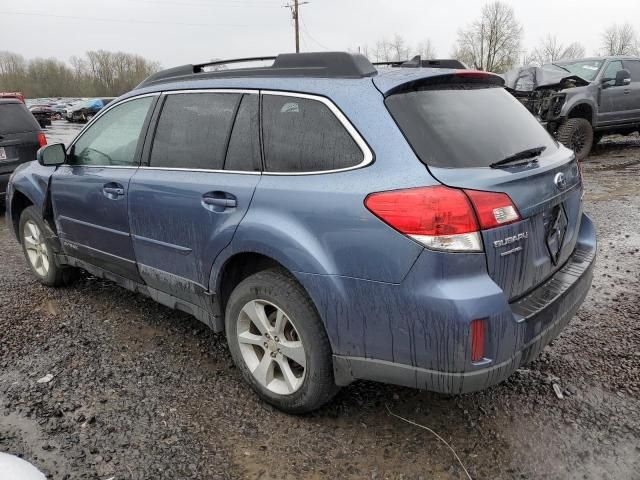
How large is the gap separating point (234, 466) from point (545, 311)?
1.54 meters

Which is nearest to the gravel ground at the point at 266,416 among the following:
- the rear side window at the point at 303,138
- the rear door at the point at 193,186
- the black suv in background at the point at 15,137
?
the rear door at the point at 193,186

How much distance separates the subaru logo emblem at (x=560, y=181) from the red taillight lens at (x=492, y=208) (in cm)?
48

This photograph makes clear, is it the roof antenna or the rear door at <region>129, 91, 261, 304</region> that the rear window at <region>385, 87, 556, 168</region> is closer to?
the roof antenna

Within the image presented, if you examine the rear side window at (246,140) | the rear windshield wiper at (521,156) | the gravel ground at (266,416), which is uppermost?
the rear side window at (246,140)

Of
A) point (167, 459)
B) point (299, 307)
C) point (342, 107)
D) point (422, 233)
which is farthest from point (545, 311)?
point (167, 459)

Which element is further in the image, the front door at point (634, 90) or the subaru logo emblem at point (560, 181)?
the front door at point (634, 90)

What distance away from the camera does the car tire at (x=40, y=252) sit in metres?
4.36

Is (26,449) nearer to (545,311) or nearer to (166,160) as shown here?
(166,160)

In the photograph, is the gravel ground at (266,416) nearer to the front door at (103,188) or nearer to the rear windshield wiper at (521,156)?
the front door at (103,188)

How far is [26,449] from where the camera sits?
97.2 inches

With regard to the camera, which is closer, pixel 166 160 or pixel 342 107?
pixel 342 107

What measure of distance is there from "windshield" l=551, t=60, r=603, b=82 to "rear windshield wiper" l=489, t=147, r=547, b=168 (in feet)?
30.5

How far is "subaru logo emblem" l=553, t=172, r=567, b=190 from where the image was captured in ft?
8.15

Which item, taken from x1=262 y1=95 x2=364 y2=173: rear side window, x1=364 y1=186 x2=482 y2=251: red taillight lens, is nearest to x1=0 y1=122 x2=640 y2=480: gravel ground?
x1=364 y1=186 x2=482 y2=251: red taillight lens
